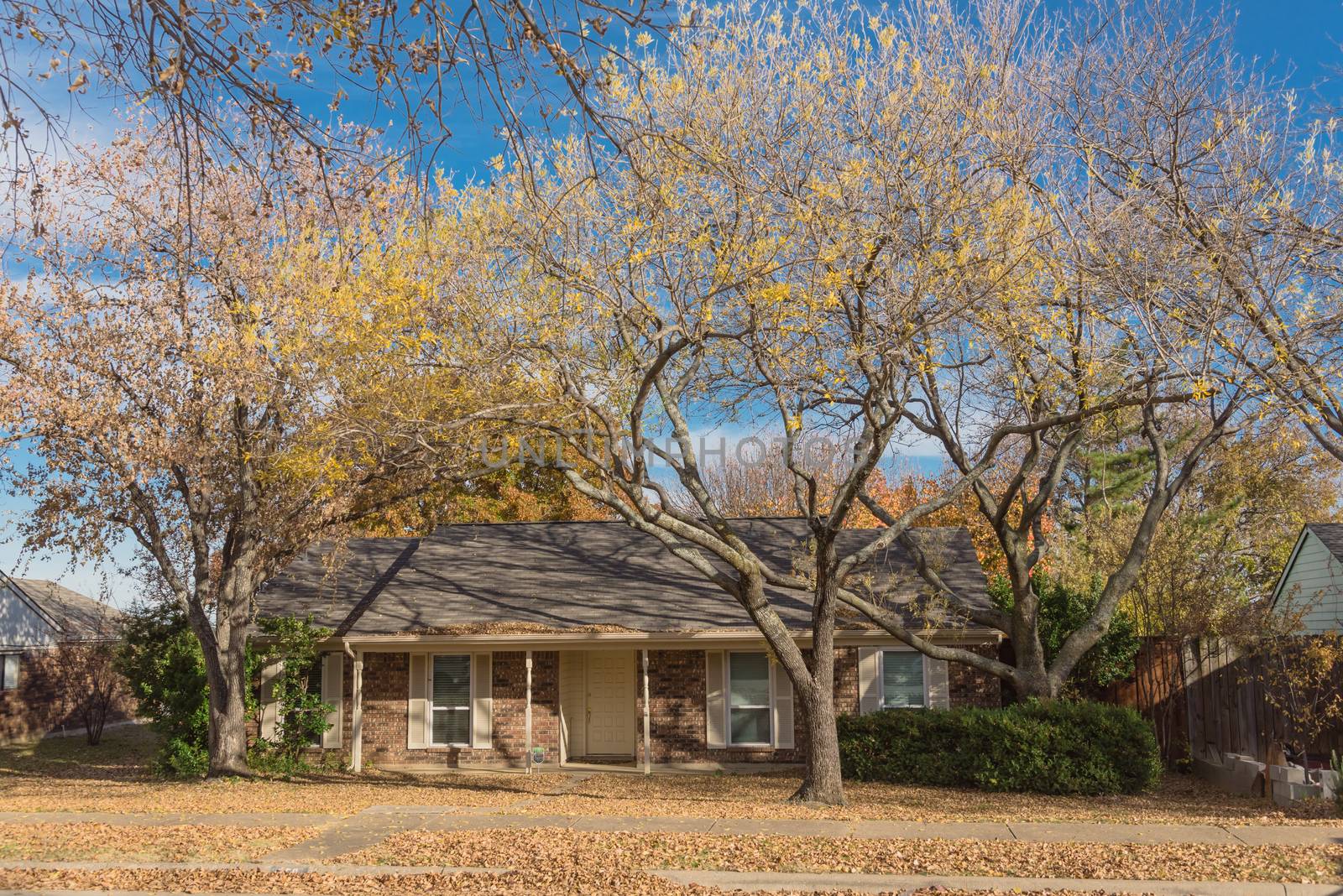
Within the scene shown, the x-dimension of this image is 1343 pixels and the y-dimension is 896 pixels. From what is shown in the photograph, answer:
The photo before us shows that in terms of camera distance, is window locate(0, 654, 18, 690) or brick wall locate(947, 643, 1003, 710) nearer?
brick wall locate(947, 643, 1003, 710)

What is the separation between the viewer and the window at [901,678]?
19.7 metres

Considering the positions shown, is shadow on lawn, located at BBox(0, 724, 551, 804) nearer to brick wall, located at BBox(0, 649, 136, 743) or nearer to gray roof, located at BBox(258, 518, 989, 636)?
brick wall, located at BBox(0, 649, 136, 743)

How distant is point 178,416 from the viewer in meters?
17.0

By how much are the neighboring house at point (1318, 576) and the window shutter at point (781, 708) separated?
9.53 metres

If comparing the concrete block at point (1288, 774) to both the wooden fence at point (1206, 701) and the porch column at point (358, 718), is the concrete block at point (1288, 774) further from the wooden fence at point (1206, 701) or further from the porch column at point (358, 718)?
the porch column at point (358, 718)

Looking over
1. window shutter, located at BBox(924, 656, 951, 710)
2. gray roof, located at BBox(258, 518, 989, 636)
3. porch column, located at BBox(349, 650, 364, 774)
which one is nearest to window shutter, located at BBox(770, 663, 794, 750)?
gray roof, located at BBox(258, 518, 989, 636)

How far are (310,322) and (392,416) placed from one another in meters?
2.62

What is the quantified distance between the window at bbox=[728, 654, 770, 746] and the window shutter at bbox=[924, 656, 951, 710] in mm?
2813

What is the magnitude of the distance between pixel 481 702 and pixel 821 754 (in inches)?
314

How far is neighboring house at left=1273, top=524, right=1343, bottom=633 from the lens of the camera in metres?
21.2

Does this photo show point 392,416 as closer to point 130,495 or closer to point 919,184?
point 130,495

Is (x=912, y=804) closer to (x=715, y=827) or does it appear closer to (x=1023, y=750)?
(x=1023, y=750)

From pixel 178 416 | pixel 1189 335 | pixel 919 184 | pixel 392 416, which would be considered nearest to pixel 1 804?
pixel 178 416

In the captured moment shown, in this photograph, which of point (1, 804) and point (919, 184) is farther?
point (1, 804)
